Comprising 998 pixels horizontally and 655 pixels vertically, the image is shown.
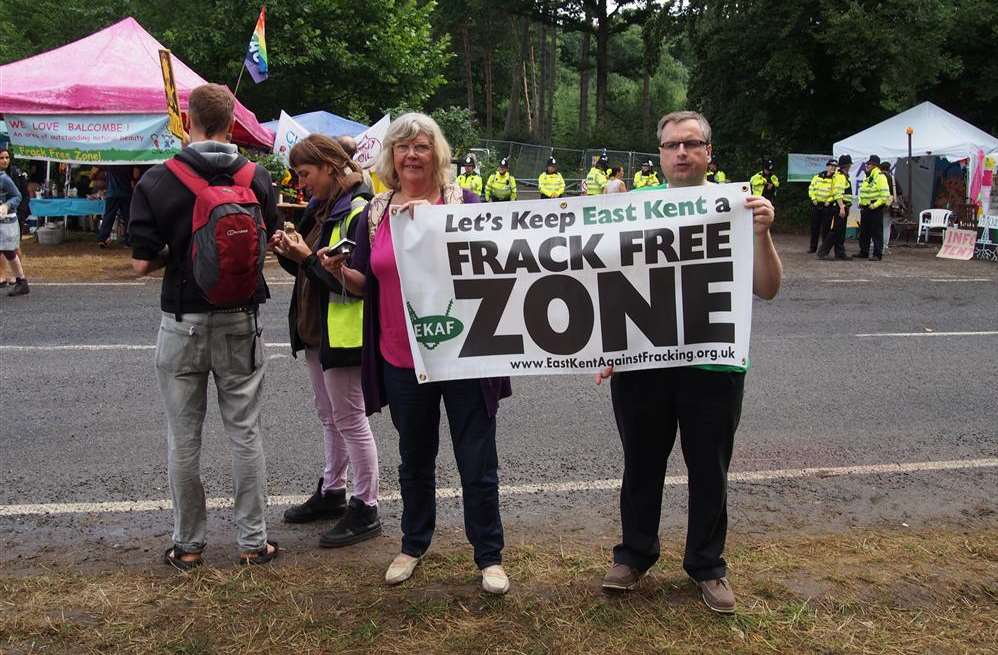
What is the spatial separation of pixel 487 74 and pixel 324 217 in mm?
52553

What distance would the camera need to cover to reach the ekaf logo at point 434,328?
353cm

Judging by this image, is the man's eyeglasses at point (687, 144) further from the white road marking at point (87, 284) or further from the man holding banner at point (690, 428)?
the white road marking at point (87, 284)

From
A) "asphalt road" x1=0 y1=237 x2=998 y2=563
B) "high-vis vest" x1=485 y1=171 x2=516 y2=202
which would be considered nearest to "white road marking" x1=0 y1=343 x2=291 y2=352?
"asphalt road" x1=0 y1=237 x2=998 y2=563

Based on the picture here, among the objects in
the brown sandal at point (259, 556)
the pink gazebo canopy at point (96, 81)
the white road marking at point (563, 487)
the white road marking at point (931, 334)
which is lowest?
the white road marking at point (563, 487)

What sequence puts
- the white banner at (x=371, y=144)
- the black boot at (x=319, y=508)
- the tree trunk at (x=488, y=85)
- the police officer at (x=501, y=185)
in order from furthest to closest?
the tree trunk at (x=488, y=85) < the police officer at (x=501, y=185) < the white banner at (x=371, y=144) < the black boot at (x=319, y=508)

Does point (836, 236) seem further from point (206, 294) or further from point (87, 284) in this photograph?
point (206, 294)

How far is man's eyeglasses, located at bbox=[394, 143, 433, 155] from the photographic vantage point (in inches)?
137

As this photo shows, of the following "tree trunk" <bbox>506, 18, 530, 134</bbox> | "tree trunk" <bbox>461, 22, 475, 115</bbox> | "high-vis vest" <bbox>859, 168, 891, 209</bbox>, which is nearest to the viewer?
"high-vis vest" <bbox>859, 168, 891, 209</bbox>

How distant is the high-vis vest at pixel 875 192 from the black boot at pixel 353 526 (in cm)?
1521

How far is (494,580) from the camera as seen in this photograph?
140 inches

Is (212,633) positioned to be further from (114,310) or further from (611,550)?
(114,310)

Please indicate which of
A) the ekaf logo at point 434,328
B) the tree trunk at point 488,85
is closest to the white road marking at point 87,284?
the ekaf logo at point 434,328

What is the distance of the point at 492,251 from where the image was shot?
3.54m

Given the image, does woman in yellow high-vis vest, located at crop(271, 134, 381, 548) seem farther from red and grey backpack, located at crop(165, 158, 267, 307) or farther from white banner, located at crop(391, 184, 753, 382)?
white banner, located at crop(391, 184, 753, 382)
